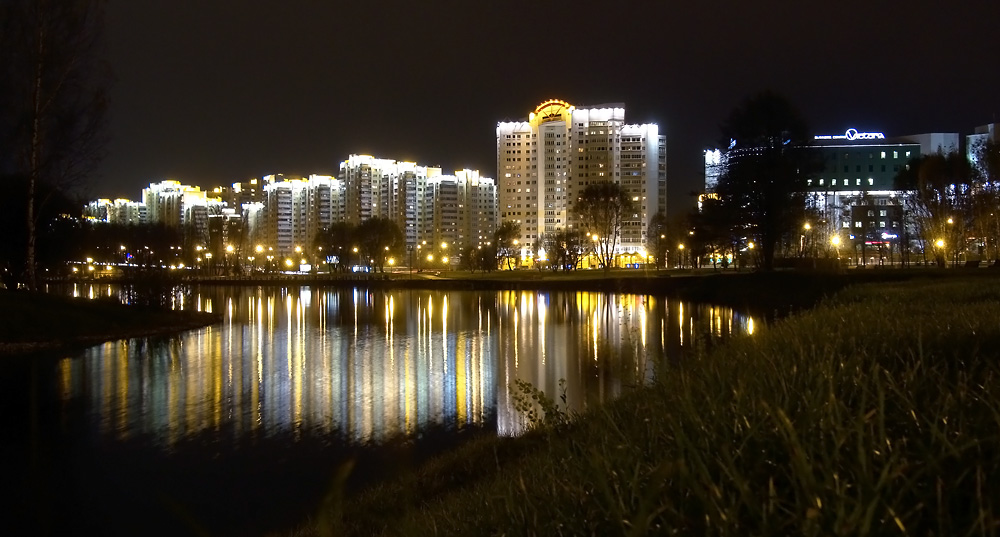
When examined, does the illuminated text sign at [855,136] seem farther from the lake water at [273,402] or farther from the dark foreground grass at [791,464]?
the dark foreground grass at [791,464]

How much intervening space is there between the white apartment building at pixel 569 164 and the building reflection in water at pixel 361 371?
4439 inches

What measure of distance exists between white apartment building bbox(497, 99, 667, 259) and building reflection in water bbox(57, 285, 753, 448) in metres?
113

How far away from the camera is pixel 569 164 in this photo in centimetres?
15125

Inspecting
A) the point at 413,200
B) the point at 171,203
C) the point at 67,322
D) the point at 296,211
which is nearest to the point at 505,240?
the point at 413,200

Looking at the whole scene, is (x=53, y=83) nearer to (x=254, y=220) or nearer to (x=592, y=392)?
(x=592, y=392)

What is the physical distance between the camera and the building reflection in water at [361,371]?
531 inches

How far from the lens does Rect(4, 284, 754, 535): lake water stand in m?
9.59

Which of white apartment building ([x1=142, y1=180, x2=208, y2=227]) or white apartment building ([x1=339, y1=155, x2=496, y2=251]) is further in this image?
white apartment building ([x1=142, y1=180, x2=208, y2=227])

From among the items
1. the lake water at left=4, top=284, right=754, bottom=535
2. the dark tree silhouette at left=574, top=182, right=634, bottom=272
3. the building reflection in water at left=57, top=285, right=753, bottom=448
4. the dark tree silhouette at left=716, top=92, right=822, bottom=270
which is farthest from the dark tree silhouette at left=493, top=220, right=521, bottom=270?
the lake water at left=4, top=284, right=754, bottom=535

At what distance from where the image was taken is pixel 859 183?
111 meters

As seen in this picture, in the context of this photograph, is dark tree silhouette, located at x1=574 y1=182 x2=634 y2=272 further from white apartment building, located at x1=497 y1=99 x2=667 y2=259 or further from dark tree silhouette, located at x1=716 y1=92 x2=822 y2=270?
white apartment building, located at x1=497 y1=99 x2=667 y2=259

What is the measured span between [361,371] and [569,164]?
136m

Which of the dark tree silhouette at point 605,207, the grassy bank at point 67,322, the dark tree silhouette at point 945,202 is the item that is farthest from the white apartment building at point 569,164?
the grassy bank at point 67,322

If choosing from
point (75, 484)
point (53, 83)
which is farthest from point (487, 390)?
point (53, 83)
